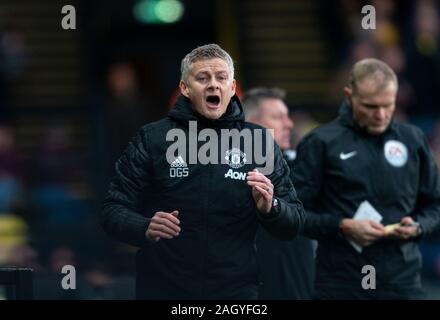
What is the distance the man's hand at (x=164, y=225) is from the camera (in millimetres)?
6410

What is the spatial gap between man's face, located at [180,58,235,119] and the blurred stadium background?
4.59 meters

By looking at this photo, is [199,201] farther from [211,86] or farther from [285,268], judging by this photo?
[285,268]

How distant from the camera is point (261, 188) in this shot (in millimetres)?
6426

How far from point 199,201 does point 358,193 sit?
4.74ft

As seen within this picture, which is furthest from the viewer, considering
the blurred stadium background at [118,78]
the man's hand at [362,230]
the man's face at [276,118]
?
the blurred stadium background at [118,78]

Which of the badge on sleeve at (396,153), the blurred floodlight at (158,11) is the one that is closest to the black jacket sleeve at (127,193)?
the badge on sleeve at (396,153)

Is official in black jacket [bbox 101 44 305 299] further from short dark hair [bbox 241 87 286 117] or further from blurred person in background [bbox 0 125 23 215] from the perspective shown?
blurred person in background [bbox 0 125 23 215]

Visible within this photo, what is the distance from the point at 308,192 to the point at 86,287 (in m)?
2.92

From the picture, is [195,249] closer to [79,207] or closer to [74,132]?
[79,207]

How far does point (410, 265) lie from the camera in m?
7.79

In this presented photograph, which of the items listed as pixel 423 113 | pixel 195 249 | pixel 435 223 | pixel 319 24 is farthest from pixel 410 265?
pixel 319 24

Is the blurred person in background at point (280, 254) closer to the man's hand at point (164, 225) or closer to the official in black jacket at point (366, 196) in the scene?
the official in black jacket at point (366, 196)

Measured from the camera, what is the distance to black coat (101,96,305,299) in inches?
261

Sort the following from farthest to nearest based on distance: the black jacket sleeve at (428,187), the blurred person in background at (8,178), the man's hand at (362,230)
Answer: the blurred person in background at (8,178) < the black jacket sleeve at (428,187) < the man's hand at (362,230)
